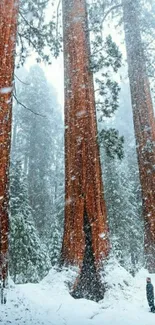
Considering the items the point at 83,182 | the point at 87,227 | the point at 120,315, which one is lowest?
the point at 120,315

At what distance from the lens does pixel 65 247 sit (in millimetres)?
7375

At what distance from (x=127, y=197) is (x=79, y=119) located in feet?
66.0

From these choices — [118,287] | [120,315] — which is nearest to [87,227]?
[118,287]

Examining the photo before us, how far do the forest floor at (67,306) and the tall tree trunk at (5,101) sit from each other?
0.49 m

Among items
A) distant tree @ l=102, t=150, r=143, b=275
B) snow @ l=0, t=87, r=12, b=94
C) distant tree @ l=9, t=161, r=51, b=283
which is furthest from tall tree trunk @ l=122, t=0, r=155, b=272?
distant tree @ l=102, t=150, r=143, b=275

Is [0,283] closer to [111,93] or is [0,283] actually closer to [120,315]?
[120,315]

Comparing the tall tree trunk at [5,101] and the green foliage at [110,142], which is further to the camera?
the green foliage at [110,142]

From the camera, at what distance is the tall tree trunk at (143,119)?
10748 millimetres

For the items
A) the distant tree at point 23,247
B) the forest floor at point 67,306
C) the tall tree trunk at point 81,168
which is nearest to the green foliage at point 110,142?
the tall tree trunk at point 81,168

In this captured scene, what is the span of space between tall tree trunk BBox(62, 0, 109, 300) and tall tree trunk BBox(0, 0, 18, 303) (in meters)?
2.02

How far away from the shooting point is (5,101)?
6023 millimetres

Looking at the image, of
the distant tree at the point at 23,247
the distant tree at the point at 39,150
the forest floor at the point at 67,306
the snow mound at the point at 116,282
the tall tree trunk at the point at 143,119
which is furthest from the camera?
the distant tree at the point at 39,150

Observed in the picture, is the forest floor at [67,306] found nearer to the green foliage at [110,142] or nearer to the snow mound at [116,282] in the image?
the snow mound at [116,282]

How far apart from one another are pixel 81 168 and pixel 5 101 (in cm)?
238
